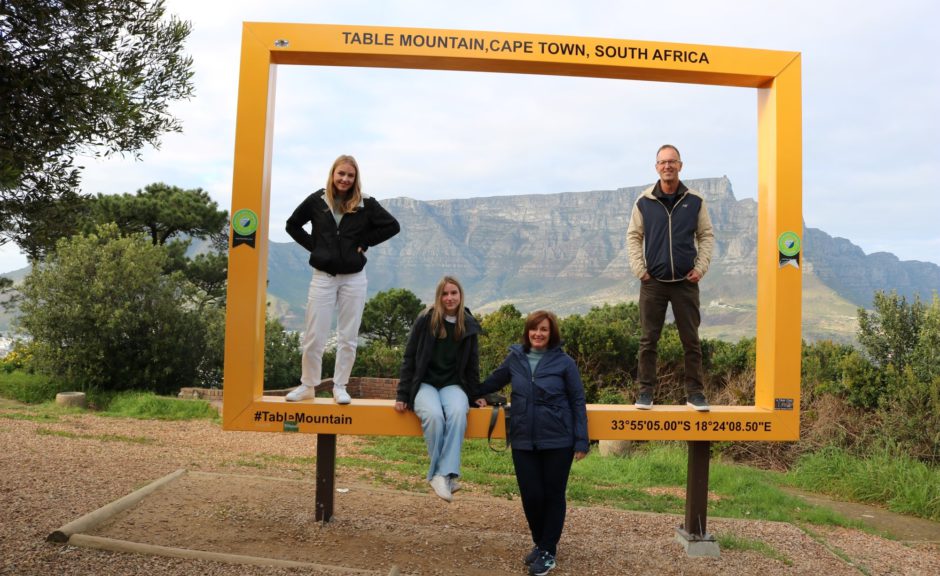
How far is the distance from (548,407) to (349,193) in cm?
234

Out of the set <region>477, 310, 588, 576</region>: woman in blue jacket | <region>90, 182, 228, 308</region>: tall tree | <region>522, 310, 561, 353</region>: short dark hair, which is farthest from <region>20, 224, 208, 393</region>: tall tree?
<region>477, 310, 588, 576</region>: woman in blue jacket

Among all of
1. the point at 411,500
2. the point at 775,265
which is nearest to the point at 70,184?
the point at 411,500

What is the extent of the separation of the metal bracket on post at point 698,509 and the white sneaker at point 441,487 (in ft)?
7.25

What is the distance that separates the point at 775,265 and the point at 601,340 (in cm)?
775

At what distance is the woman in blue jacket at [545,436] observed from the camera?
5.13 meters

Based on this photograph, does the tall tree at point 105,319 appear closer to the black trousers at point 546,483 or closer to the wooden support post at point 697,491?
the black trousers at point 546,483

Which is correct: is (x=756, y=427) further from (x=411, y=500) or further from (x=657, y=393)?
(x=657, y=393)

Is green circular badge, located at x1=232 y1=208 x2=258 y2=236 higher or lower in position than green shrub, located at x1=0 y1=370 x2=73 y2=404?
higher

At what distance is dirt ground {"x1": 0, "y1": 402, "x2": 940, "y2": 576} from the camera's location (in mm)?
5156

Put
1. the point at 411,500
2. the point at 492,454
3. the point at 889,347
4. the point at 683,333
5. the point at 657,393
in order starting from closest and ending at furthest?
the point at 683,333 → the point at 411,500 → the point at 492,454 → the point at 889,347 → the point at 657,393

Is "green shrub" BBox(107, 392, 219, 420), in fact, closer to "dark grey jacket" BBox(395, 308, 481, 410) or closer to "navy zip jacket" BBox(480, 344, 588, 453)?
"dark grey jacket" BBox(395, 308, 481, 410)

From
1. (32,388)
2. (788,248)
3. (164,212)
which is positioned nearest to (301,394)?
(788,248)

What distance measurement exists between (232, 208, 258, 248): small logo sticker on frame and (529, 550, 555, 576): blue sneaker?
3.21 metres

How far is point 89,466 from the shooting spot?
314 inches
